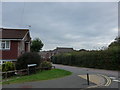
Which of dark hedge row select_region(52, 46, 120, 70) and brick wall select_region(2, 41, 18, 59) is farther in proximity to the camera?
dark hedge row select_region(52, 46, 120, 70)

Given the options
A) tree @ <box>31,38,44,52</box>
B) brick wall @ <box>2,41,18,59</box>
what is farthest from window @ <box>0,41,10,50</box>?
tree @ <box>31,38,44,52</box>

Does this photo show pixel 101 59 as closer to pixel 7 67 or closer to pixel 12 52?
pixel 12 52

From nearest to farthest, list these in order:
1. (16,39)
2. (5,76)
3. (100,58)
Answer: (5,76), (16,39), (100,58)

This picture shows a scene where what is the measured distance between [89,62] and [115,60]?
6.68 metres

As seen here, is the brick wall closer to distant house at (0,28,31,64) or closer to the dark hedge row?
distant house at (0,28,31,64)

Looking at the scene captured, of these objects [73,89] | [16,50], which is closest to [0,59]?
[16,50]

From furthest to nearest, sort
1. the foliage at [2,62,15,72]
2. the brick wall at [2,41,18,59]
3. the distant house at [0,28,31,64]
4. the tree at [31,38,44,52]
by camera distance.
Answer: the tree at [31,38,44,52]
the brick wall at [2,41,18,59]
the distant house at [0,28,31,64]
the foliage at [2,62,15,72]

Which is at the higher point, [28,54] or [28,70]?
[28,54]

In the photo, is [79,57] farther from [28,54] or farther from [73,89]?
[73,89]

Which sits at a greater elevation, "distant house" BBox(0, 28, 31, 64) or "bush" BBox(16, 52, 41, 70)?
"distant house" BBox(0, 28, 31, 64)

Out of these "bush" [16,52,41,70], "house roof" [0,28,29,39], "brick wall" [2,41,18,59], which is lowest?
"bush" [16,52,41,70]

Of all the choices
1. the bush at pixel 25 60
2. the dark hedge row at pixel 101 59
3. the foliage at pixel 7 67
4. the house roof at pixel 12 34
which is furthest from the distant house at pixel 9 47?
the dark hedge row at pixel 101 59

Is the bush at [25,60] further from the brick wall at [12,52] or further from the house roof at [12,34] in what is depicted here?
the house roof at [12,34]

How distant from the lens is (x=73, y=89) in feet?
34.9
